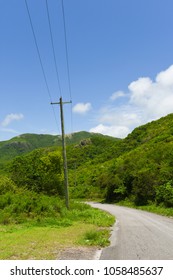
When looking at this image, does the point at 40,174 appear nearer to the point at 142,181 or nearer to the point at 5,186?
the point at 5,186

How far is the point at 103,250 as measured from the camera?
11.5 m

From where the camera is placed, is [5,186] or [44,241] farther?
[5,186]

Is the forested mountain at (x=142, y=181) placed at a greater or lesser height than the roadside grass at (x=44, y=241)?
greater

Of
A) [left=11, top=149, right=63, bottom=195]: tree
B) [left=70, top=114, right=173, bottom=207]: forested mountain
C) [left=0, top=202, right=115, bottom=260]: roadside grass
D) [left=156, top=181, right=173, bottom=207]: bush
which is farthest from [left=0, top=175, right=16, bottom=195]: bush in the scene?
[left=70, top=114, right=173, bottom=207]: forested mountain

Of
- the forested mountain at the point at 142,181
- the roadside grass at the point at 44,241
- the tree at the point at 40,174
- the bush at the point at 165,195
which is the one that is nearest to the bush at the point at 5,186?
the tree at the point at 40,174

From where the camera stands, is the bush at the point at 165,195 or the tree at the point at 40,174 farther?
the tree at the point at 40,174

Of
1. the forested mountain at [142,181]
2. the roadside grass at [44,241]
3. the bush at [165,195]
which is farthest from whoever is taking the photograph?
the forested mountain at [142,181]

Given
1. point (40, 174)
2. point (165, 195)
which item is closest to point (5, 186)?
point (40, 174)

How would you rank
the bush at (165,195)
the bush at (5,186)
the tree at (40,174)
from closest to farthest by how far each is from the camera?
the bush at (165,195)
the bush at (5,186)
the tree at (40,174)

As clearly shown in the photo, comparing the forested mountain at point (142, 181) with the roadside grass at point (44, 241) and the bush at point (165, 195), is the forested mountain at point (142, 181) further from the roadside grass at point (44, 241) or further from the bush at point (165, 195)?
the roadside grass at point (44, 241)

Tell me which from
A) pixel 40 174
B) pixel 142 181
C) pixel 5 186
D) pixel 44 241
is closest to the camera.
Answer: pixel 44 241

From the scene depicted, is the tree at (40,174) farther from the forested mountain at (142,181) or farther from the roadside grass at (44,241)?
the roadside grass at (44,241)
